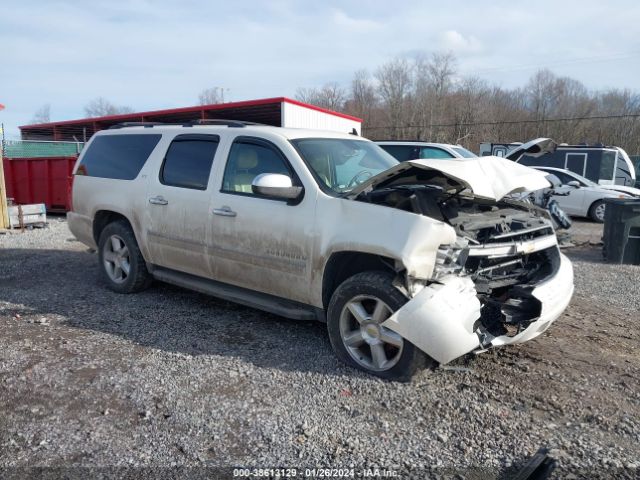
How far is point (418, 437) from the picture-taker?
3.03m

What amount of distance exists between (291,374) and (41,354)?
2153 mm

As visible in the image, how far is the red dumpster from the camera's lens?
14.2m

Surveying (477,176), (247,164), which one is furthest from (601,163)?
(247,164)

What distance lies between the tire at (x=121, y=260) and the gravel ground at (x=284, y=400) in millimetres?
577

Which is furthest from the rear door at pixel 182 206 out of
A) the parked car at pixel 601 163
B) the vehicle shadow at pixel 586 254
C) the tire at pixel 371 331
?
the parked car at pixel 601 163

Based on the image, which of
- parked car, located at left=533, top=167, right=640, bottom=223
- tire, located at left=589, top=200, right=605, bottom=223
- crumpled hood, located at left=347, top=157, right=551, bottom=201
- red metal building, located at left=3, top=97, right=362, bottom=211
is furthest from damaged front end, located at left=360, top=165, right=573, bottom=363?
tire, located at left=589, top=200, right=605, bottom=223

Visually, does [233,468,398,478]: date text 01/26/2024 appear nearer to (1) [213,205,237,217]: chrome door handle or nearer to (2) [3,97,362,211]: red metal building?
(1) [213,205,237,217]: chrome door handle

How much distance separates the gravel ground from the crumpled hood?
1.37 m

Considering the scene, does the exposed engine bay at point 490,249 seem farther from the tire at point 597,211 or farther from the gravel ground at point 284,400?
the tire at point 597,211

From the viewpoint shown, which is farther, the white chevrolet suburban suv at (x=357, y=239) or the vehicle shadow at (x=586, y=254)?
the vehicle shadow at (x=586, y=254)

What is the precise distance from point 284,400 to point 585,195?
1337cm

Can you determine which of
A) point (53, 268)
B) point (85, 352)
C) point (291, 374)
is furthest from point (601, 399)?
point (53, 268)

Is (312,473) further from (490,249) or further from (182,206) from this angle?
(182,206)

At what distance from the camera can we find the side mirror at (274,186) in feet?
13.1
